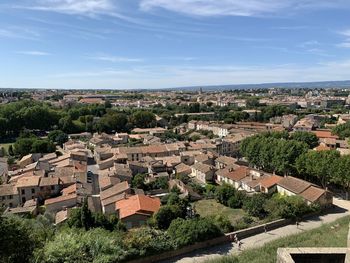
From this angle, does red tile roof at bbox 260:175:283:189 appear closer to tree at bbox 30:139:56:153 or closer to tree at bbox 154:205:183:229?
tree at bbox 154:205:183:229

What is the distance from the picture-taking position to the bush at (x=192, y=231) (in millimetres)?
20641

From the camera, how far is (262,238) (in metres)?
22.6

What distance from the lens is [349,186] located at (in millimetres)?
31953

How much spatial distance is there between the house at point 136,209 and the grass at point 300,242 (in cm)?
797

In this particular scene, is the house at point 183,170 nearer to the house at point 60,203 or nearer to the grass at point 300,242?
the house at point 60,203

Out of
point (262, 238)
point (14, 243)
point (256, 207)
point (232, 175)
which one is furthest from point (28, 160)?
point (14, 243)

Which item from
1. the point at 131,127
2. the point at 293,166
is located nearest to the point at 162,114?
the point at 131,127

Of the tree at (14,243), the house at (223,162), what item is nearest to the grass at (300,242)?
the tree at (14,243)

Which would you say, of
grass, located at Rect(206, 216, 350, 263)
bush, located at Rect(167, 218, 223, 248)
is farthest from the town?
grass, located at Rect(206, 216, 350, 263)

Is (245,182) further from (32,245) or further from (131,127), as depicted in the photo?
(131,127)

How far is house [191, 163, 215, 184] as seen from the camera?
3825 cm

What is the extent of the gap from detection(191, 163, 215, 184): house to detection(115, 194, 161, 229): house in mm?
11355

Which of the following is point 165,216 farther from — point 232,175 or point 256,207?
point 232,175

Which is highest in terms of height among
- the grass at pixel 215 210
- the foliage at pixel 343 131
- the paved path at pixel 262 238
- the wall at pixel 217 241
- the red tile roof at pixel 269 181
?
the foliage at pixel 343 131
